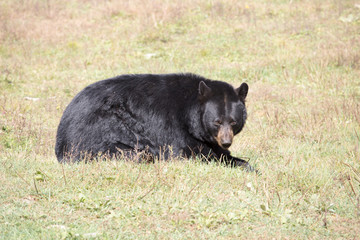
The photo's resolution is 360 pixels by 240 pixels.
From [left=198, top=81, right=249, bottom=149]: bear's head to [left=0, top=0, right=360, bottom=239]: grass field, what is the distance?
0.50 metres

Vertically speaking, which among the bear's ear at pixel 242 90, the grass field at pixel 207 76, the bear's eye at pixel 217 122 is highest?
the bear's ear at pixel 242 90

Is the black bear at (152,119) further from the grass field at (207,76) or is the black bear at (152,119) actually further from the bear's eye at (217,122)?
the grass field at (207,76)

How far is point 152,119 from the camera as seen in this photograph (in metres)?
5.84

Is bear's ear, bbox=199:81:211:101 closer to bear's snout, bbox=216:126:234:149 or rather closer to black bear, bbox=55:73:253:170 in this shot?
black bear, bbox=55:73:253:170

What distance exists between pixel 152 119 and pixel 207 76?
18.1 feet

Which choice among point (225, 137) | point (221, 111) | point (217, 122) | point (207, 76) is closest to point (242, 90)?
point (221, 111)

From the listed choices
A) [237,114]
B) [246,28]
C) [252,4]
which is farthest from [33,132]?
[252,4]

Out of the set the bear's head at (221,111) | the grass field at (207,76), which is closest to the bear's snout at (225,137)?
the bear's head at (221,111)

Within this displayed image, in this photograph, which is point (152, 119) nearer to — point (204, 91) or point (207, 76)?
point (204, 91)

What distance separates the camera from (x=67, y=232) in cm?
338

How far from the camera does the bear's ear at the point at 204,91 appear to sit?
5.74m

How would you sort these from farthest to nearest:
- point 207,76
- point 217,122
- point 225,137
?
1. point 207,76
2. point 217,122
3. point 225,137

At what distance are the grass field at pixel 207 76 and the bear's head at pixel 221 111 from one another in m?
0.50

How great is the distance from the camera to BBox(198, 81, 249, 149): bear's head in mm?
5637
